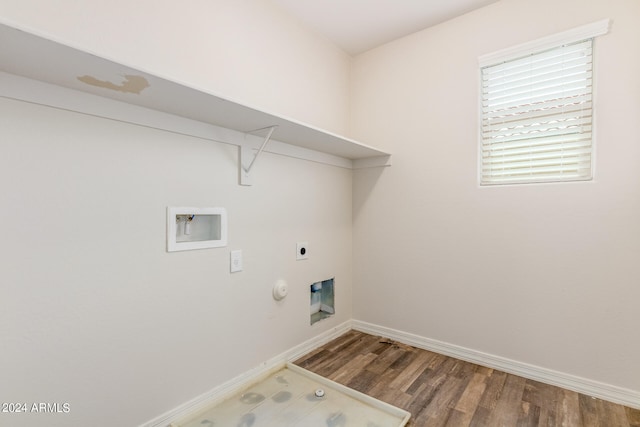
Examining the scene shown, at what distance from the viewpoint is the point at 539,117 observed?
2.04 m

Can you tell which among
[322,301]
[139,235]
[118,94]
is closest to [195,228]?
[139,235]

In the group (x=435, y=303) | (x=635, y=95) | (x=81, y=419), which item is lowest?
(x=81, y=419)

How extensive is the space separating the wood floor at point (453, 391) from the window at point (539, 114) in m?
1.34

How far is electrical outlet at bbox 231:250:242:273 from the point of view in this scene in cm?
189

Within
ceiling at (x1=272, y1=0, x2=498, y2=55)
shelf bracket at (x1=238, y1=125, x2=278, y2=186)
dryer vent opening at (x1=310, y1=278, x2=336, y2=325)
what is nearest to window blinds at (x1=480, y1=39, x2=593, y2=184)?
ceiling at (x1=272, y1=0, x2=498, y2=55)

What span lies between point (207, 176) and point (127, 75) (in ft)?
2.34

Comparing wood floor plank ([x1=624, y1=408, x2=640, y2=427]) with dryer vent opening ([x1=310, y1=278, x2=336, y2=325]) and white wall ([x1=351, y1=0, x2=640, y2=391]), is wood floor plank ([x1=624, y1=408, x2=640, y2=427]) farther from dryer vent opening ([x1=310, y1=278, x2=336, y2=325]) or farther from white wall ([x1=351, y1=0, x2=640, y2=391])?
dryer vent opening ([x1=310, y1=278, x2=336, y2=325])

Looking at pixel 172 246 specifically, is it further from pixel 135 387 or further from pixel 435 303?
pixel 435 303

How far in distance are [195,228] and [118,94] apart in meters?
0.76

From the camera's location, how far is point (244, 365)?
1.97 metres

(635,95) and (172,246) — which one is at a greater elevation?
(635,95)

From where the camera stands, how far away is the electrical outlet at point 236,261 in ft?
6.22

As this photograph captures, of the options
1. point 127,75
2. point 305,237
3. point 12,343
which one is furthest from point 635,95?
point 12,343

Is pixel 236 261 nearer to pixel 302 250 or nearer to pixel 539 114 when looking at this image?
pixel 302 250
